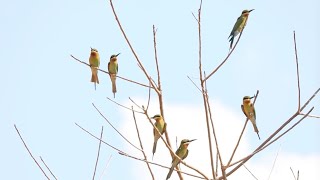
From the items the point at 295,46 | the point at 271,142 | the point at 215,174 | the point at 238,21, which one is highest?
the point at 238,21

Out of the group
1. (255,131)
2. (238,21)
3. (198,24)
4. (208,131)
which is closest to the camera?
(208,131)

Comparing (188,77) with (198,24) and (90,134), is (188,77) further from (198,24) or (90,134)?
(90,134)

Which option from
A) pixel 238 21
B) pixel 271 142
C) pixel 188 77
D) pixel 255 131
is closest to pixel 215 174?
pixel 271 142

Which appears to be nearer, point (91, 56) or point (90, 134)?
point (90, 134)

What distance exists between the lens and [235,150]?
3.08m

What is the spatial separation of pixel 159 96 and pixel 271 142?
1.00 meters

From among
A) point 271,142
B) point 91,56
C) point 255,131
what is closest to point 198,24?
point 271,142

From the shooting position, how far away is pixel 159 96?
3793 millimetres

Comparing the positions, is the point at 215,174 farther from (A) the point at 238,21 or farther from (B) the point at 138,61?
(A) the point at 238,21

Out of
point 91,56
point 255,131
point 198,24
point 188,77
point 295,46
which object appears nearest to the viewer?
point 295,46

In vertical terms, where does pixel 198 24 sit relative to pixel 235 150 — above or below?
above

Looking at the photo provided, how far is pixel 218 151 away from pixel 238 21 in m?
3.41

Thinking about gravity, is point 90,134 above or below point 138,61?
below

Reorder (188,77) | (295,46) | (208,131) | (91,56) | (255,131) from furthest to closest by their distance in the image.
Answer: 1. (91,56)
2. (255,131)
3. (188,77)
4. (208,131)
5. (295,46)
